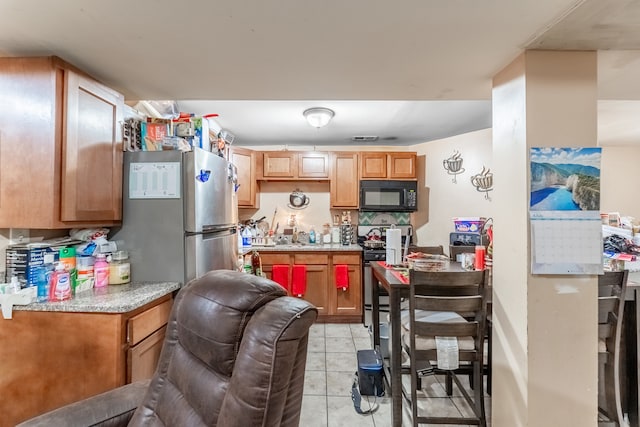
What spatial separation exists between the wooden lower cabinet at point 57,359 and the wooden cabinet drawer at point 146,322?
21 mm

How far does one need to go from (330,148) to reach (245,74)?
2.76 metres

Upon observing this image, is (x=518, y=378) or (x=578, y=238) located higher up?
(x=578, y=238)

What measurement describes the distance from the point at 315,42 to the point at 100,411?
174cm

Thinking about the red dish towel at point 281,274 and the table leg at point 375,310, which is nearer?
the table leg at point 375,310

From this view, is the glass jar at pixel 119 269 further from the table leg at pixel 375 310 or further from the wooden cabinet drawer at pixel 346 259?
the wooden cabinet drawer at pixel 346 259

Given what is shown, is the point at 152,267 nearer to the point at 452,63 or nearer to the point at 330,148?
the point at 452,63

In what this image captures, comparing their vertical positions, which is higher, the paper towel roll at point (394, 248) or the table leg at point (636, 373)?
the paper towel roll at point (394, 248)

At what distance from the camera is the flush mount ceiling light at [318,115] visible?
3.01 m

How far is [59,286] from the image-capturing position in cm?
149

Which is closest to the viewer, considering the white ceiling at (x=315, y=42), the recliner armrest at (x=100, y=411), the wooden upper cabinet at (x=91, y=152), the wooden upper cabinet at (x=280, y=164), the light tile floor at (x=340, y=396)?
the recliner armrest at (x=100, y=411)

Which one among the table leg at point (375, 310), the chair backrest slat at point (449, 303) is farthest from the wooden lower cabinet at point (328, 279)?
the chair backrest slat at point (449, 303)

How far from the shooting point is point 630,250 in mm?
2436

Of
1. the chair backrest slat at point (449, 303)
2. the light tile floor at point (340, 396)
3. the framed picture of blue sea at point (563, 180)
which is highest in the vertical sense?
the framed picture of blue sea at point (563, 180)

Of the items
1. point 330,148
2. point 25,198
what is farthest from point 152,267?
point 330,148
